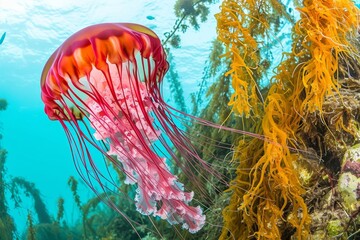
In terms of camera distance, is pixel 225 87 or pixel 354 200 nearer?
pixel 354 200

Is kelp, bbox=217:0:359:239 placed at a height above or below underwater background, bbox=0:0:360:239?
above

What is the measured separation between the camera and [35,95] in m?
39.8

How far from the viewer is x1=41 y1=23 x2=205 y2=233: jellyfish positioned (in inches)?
82.0

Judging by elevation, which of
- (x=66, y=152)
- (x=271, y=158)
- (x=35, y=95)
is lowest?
(x=66, y=152)

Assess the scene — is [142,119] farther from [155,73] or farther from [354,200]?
[354,200]

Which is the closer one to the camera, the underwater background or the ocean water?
the underwater background

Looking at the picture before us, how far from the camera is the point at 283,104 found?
256 centimetres

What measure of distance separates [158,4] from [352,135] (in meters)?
16.9

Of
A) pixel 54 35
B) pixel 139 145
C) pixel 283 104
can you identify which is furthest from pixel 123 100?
pixel 54 35

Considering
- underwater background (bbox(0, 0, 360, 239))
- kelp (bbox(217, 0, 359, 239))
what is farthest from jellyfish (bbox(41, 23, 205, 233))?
underwater background (bbox(0, 0, 360, 239))

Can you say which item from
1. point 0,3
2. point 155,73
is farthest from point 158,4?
point 155,73

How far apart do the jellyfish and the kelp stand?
1.57 ft

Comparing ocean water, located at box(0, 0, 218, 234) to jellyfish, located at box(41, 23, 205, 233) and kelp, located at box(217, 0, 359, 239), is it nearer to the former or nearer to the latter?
kelp, located at box(217, 0, 359, 239)

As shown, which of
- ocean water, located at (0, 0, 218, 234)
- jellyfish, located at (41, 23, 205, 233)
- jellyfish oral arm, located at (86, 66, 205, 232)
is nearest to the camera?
jellyfish, located at (41, 23, 205, 233)
